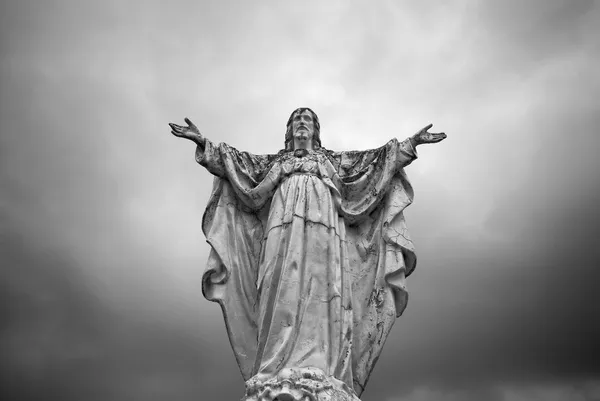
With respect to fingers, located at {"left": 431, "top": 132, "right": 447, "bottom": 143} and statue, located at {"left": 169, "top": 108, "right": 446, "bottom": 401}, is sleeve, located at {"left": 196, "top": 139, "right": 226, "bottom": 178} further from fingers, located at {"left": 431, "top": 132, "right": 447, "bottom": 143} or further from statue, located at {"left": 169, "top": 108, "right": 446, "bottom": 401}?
fingers, located at {"left": 431, "top": 132, "right": 447, "bottom": 143}

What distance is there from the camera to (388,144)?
1509 cm

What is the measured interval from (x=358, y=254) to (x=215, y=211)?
11.6 ft

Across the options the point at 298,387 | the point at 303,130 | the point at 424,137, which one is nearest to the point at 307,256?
the point at 298,387

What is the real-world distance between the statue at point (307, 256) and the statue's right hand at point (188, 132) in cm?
3

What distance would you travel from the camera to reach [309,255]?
42.7 ft

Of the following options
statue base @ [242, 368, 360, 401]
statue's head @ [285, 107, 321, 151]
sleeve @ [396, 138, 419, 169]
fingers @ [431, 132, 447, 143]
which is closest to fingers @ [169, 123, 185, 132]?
statue's head @ [285, 107, 321, 151]

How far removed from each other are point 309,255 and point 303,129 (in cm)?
386

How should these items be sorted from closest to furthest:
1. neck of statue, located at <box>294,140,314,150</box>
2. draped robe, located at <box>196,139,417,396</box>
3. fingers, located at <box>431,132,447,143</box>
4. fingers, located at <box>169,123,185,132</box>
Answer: draped robe, located at <box>196,139,417,396</box> < fingers, located at <box>169,123,185,132</box> < fingers, located at <box>431,132,447,143</box> < neck of statue, located at <box>294,140,314,150</box>

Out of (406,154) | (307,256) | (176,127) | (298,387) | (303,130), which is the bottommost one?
(298,387)

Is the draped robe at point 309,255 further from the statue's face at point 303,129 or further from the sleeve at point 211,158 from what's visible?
the statue's face at point 303,129

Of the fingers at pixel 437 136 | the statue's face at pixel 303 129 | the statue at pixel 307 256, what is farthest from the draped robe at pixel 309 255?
the fingers at pixel 437 136

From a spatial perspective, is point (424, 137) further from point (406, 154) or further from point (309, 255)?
point (309, 255)

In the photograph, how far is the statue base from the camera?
35.3ft

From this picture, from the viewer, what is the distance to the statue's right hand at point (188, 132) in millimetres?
14438
